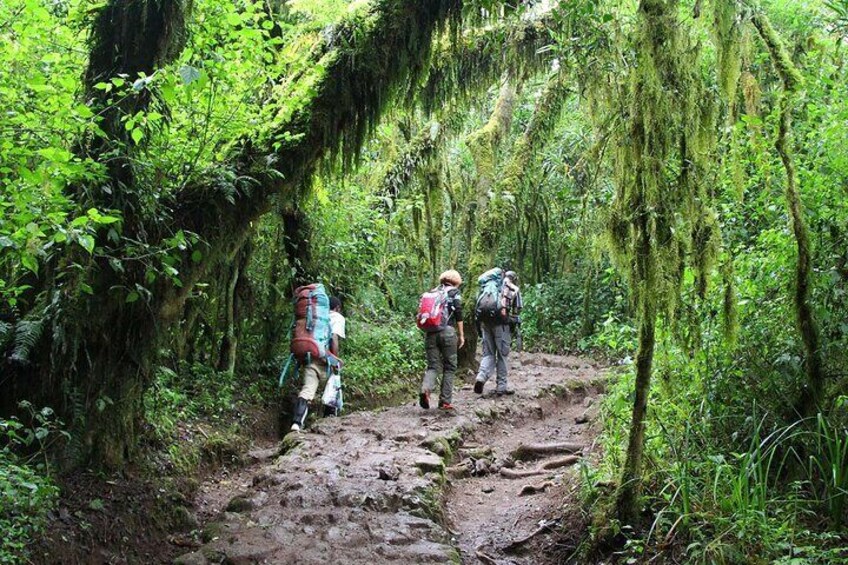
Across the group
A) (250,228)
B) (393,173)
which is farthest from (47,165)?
(393,173)

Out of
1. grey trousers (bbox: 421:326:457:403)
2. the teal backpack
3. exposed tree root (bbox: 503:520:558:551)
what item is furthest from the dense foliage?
the teal backpack

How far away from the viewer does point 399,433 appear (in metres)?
8.41

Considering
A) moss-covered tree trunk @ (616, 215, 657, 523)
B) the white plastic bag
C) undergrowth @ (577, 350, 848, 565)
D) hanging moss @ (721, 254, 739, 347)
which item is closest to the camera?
undergrowth @ (577, 350, 848, 565)

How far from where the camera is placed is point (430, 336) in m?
9.77

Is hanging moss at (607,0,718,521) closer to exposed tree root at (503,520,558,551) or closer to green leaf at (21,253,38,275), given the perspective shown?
exposed tree root at (503,520,558,551)

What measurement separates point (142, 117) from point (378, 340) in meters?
8.47

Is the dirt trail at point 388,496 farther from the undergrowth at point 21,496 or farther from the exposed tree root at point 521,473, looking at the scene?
the undergrowth at point 21,496

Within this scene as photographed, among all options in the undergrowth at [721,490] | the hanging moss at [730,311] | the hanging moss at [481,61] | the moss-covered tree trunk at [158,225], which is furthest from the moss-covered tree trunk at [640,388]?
the hanging moss at [481,61]

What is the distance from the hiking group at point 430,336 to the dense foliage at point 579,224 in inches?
47.7

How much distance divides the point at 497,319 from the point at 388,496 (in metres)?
5.22

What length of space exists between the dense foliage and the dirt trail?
2.90 feet

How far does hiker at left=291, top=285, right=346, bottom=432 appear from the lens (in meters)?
8.76

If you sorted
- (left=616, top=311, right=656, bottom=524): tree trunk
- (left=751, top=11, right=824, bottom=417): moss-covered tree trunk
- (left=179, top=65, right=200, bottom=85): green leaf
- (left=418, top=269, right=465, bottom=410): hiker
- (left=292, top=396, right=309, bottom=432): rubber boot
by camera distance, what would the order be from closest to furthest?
(left=179, top=65, right=200, bottom=85): green leaf, (left=616, top=311, right=656, bottom=524): tree trunk, (left=751, top=11, right=824, bottom=417): moss-covered tree trunk, (left=292, top=396, right=309, bottom=432): rubber boot, (left=418, top=269, right=465, bottom=410): hiker

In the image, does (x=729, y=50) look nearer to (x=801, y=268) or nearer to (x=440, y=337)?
(x=801, y=268)
